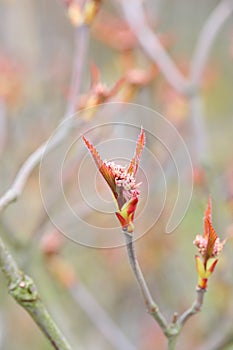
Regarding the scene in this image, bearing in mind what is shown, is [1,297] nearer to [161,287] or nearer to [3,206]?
[161,287]

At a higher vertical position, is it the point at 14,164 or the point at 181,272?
the point at 14,164

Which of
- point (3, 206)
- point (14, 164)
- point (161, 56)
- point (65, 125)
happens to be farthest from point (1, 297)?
point (3, 206)

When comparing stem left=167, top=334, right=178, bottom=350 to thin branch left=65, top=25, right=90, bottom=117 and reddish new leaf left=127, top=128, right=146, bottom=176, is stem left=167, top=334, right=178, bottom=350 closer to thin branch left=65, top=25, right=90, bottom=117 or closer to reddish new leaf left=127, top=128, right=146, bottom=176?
reddish new leaf left=127, top=128, right=146, bottom=176

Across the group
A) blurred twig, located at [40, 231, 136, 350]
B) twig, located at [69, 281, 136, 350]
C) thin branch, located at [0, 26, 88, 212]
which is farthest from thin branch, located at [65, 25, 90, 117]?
twig, located at [69, 281, 136, 350]

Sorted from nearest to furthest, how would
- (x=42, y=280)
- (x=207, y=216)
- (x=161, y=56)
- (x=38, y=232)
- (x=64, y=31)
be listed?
(x=207, y=216) < (x=38, y=232) < (x=161, y=56) < (x=42, y=280) < (x=64, y=31)

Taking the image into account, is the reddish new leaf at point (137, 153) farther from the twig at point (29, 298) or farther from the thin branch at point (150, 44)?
the thin branch at point (150, 44)

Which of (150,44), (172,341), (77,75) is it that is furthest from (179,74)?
(172,341)

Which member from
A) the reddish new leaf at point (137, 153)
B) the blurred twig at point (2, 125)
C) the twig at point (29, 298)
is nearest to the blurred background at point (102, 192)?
the blurred twig at point (2, 125)

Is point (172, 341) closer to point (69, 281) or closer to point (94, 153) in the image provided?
point (94, 153)
